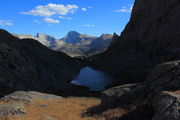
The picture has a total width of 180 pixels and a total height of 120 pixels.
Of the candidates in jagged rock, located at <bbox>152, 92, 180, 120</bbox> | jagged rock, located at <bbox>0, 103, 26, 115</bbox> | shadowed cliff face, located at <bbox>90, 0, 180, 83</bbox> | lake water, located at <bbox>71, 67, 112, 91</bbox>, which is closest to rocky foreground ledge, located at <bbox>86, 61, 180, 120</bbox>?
jagged rock, located at <bbox>152, 92, 180, 120</bbox>

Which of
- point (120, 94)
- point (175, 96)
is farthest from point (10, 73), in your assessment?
point (175, 96)

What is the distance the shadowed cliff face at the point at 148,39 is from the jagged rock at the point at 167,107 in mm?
53709

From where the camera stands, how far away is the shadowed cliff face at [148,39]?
285 ft

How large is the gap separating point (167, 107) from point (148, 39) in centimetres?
10298

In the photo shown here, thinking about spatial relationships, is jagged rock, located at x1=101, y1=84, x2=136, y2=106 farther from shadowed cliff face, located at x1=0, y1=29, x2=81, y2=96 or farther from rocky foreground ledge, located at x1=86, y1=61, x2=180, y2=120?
shadowed cliff face, located at x1=0, y1=29, x2=81, y2=96

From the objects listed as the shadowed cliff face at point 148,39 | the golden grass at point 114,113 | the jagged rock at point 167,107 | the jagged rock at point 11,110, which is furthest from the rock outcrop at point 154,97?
the shadowed cliff face at point 148,39

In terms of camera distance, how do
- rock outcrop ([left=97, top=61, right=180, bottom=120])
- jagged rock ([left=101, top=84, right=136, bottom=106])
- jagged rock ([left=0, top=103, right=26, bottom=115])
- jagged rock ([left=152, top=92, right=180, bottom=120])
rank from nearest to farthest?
jagged rock ([left=152, top=92, right=180, bottom=120])
rock outcrop ([left=97, top=61, right=180, bottom=120])
jagged rock ([left=0, top=103, right=26, bottom=115])
jagged rock ([left=101, top=84, right=136, bottom=106])

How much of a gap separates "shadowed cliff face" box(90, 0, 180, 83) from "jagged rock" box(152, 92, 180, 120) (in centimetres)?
5371

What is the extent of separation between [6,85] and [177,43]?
54448 mm

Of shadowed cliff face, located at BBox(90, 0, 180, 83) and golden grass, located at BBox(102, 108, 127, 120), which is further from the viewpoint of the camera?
shadowed cliff face, located at BBox(90, 0, 180, 83)

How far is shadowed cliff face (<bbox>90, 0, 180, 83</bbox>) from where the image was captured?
86875 millimetres

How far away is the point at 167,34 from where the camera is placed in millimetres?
97500

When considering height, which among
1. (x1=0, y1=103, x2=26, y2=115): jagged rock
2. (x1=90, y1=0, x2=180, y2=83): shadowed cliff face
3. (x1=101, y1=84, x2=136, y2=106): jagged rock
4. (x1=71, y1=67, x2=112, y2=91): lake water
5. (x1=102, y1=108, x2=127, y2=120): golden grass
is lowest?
(x1=71, y1=67, x2=112, y2=91): lake water

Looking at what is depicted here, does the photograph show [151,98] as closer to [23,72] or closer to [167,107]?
[167,107]
